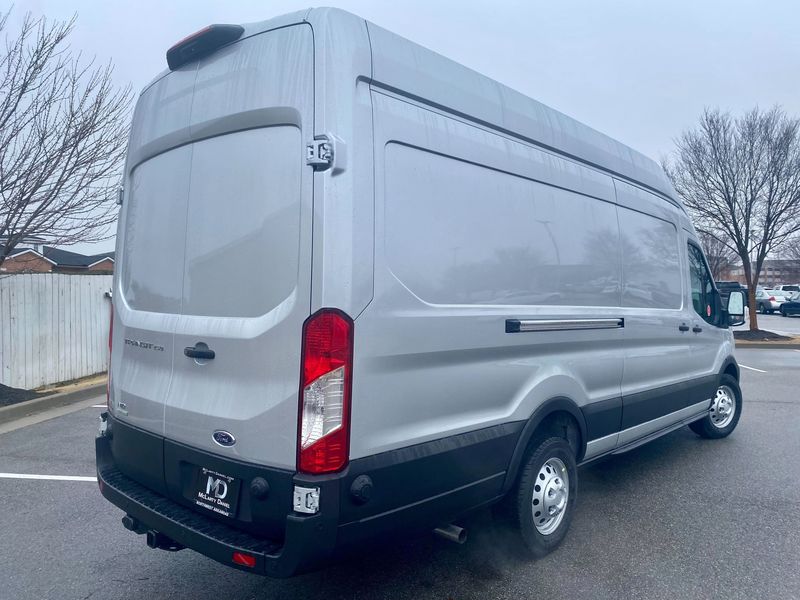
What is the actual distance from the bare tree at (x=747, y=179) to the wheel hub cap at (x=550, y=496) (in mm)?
16568

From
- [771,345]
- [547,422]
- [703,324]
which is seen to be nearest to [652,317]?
[703,324]

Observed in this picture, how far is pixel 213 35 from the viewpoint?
2902 millimetres

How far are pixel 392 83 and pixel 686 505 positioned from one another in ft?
12.4

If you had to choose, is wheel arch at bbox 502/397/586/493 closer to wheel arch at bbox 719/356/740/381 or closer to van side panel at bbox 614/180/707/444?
van side panel at bbox 614/180/707/444

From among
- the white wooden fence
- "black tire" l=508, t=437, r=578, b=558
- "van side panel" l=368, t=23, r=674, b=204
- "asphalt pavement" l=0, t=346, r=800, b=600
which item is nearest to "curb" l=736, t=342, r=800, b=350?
"asphalt pavement" l=0, t=346, r=800, b=600

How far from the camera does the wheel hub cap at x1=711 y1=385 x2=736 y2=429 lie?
6.31 metres

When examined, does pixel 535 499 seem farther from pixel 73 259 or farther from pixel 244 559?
pixel 73 259

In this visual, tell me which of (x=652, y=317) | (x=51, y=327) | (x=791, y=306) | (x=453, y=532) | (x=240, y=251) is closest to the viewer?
(x=240, y=251)

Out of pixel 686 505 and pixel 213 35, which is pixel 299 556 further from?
pixel 686 505

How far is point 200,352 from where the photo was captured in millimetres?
2742

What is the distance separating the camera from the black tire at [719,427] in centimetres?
624

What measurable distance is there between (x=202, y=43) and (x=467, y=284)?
175 cm

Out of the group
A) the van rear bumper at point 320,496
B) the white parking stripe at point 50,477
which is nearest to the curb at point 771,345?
the van rear bumper at point 320,496

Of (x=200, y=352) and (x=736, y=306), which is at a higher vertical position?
(x=736, y=306)
